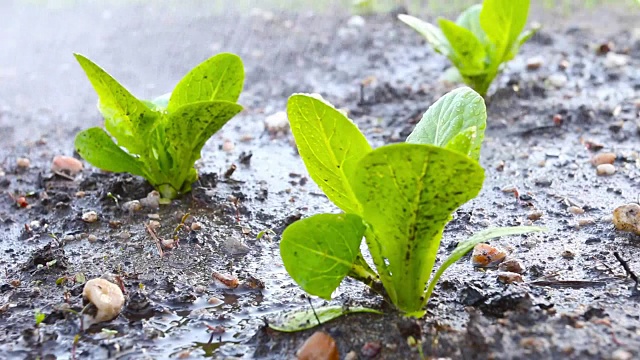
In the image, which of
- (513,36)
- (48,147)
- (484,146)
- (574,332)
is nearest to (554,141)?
(484,146)

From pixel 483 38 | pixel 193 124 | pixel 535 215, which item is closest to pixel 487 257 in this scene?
pixel 535 215

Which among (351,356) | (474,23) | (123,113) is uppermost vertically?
(123,113)

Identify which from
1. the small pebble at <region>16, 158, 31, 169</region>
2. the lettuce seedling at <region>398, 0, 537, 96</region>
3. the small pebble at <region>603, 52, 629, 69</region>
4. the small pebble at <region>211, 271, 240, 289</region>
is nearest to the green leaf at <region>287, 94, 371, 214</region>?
the small pebble at <region>211, 271, 240, 289</region>

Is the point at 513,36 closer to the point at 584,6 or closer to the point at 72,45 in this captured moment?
the point at 584,6

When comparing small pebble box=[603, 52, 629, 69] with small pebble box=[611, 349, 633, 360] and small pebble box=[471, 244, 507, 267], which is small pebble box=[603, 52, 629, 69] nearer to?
small pebble box=[471, 244, 507, 267]

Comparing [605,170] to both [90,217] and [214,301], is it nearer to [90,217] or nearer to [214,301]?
[214,301]
